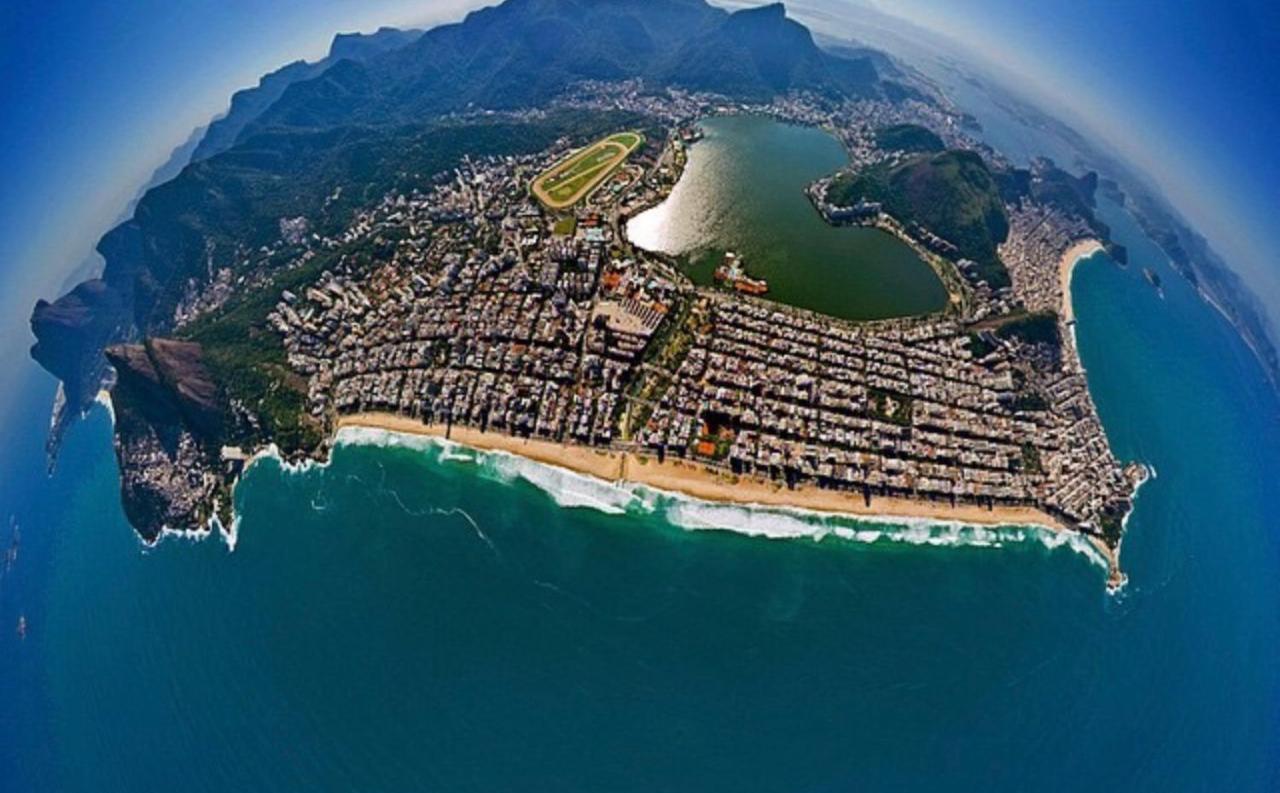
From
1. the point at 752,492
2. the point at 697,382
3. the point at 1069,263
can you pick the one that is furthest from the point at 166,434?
the point at 1069,263

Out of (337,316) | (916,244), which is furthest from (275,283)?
(916,244)

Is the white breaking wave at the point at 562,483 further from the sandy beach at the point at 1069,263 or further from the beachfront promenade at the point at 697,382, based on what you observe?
the sandy beach at the point at 1069,263

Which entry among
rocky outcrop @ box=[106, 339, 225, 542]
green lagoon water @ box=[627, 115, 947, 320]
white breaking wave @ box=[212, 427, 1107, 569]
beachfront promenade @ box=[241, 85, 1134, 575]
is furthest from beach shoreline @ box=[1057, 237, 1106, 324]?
rocky outcrop @ box=[106, 339, 225, 542]

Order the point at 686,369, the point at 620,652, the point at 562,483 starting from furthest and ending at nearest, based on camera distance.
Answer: the point at 686,369
the point at 562,483
the point at 620,652

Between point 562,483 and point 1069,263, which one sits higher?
point 1069,263

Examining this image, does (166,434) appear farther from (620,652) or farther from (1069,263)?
(1069,263)

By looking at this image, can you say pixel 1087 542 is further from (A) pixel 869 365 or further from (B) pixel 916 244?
(B) pixel 916 244
